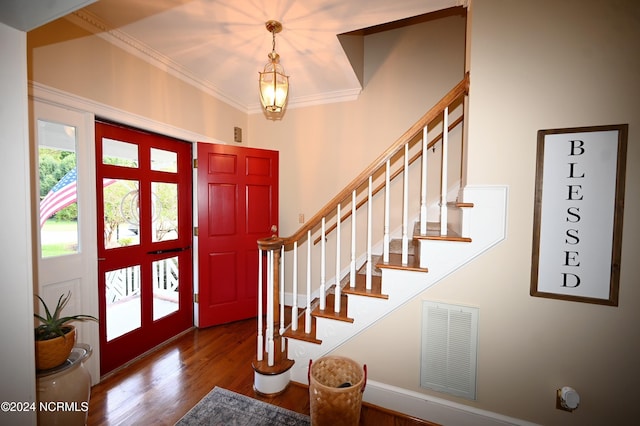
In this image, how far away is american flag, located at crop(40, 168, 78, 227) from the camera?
169 centimetres

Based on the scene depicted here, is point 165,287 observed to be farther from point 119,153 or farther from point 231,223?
point 119,153

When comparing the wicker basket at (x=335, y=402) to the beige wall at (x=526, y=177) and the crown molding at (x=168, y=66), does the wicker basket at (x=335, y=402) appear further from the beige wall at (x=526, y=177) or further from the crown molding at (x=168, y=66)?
the crown molding at (x=168, y=66)

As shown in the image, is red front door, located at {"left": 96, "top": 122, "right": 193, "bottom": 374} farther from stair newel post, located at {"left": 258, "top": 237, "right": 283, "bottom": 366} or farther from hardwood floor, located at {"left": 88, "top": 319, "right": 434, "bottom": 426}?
stair newel post, located at {"left": 258, "top": 237, "right": 283, "bottom": 366}

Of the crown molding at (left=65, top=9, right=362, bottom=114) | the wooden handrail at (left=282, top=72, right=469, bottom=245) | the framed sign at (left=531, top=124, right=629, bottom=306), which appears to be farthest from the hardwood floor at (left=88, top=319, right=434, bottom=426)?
the crown molding at (left=65, top=9, right=362, bottom=114)

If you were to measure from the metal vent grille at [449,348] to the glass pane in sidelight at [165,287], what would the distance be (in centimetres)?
249

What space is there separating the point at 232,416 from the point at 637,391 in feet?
7.74

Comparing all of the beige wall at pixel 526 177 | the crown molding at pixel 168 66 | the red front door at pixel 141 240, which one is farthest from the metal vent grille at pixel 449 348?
the crown molding at pixel 168 66

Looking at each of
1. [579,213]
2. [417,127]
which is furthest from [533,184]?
[417,127]

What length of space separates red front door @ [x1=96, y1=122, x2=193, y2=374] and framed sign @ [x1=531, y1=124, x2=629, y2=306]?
306cm

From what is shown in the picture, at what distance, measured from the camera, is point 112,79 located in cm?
201

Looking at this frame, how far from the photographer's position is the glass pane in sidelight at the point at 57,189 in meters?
1.68

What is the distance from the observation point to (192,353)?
2.37 metres

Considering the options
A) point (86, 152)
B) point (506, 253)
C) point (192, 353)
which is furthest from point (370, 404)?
point (86, 152)

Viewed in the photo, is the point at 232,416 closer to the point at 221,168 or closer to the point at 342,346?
the point at 342,346
